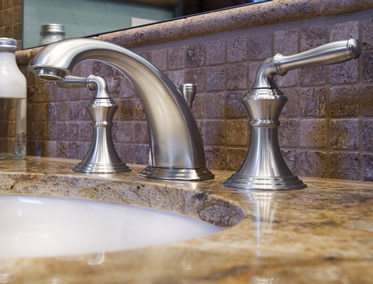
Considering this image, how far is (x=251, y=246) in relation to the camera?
31 centimetres

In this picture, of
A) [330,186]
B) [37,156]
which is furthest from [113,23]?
[330,186]

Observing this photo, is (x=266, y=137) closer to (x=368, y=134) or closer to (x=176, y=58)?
(x=368, y=134)

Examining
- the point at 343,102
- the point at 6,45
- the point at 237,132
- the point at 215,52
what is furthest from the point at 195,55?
the point at 6,45

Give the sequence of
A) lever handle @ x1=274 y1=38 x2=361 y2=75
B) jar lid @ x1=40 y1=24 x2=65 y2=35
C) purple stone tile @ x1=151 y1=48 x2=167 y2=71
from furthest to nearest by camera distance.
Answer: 1. jar lid @ x1=40 y1=24 x2=65 y2=35
2. purple stone tile @ x1=151 y1=48 x2=167 y2=71
3. lever handle @ x1=274 y1=38 x2=361 y2=75

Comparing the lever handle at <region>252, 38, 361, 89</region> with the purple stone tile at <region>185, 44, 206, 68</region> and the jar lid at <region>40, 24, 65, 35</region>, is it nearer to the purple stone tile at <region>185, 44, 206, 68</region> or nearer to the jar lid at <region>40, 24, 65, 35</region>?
the purple stone tile at <region>185, 44, 206, 68</region>

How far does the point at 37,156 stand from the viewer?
44.0 inches

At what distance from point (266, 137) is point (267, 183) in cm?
6

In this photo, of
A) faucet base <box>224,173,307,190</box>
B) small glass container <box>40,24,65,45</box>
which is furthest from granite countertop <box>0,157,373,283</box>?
small glass container <box>40,24,65,45</box>

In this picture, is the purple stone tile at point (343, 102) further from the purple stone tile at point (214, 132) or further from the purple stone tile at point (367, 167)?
the purple stone tile at point (214, 132)

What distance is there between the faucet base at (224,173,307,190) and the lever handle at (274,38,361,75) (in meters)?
0.13

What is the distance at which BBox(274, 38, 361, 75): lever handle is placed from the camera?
1.67ft

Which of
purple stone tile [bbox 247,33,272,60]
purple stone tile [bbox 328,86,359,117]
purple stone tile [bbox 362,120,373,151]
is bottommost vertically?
purple stone tile [bbox 362,120,373,151]

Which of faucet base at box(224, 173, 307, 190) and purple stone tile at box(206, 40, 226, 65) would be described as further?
purple stone tile at box(206, 40, 226, 65)

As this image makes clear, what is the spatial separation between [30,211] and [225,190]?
0.30 meters
